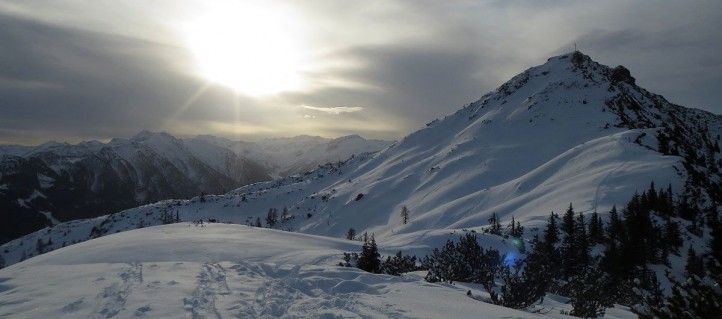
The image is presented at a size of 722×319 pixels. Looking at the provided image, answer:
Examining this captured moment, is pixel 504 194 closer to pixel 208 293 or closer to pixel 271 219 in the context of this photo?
pixel 208 293

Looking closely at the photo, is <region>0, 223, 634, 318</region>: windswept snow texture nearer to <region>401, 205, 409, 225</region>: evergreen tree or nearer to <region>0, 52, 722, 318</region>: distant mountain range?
<region>0, 52, 722, 318</region>: distant mountain range

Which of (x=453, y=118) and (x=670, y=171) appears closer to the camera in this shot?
(x=670, y=171)

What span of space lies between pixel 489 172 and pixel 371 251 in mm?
100813

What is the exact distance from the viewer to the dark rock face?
17050 cm

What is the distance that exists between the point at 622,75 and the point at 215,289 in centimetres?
19702

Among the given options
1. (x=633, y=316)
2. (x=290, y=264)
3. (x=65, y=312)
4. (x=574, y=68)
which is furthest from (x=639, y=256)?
(x=574, y=68)

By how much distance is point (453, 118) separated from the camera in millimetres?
191625

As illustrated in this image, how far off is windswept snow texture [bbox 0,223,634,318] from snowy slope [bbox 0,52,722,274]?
2169 centimetres

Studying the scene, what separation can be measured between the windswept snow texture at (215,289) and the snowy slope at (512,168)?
71.2 ft

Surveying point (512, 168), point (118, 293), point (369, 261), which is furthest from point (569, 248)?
point (512, 168)

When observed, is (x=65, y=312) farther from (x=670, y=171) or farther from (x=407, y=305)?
(x=670, y=171)

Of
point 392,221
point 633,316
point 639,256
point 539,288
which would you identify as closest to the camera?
point 539,288

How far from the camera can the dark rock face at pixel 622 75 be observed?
17050 centimetres

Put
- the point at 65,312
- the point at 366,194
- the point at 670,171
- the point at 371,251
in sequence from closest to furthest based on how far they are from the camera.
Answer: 1. the point at 65,312
2. the point at 371,251
3. the point at 670,171
4. the point at 366,194
